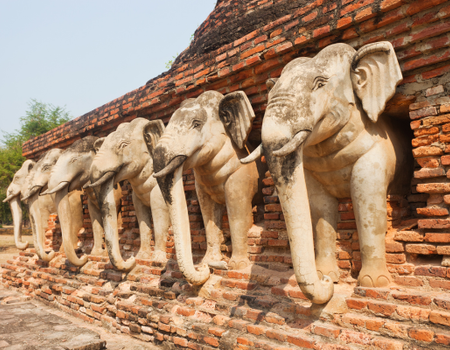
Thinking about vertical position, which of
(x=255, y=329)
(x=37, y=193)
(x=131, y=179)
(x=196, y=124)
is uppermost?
(x=196, y=124)

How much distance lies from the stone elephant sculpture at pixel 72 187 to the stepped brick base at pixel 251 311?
473mm

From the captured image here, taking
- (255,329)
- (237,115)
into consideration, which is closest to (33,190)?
(237,115)

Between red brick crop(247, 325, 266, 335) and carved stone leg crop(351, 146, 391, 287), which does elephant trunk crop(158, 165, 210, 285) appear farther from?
carved stone leg crop(351, 146, 391, 287)

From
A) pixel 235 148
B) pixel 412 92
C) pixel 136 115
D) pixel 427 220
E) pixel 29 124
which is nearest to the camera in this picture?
pixel 427 220

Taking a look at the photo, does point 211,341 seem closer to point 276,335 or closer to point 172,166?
point 276,335

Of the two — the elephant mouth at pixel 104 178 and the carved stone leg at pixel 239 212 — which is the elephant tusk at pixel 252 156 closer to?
the carved stone leg at pixel 239 212

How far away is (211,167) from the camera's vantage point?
392 centimetres

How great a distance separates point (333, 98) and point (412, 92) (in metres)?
0.62

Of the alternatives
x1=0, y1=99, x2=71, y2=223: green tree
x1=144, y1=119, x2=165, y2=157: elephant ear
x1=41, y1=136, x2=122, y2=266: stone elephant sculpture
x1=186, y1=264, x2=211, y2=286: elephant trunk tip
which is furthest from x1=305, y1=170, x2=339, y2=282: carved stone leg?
x1=0, y1=99, x2=71, y2=223: green tree

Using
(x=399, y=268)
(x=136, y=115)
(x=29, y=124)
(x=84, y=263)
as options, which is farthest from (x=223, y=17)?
(x=29, y=124)

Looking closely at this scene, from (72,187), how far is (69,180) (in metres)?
0.25

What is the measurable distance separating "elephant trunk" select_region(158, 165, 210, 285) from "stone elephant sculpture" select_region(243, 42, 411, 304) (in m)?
1.14

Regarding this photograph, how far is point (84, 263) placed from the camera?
19.3 feet

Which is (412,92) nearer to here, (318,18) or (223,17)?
(318,18)
